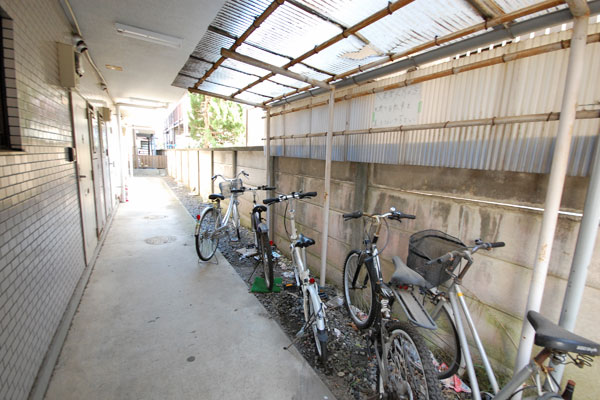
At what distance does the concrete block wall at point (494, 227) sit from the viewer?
5.02 ft

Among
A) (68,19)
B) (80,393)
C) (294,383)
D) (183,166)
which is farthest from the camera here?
(183,166)

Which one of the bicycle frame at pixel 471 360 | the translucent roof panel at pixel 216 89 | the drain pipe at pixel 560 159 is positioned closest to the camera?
the bicycle frame at pixel 471 360

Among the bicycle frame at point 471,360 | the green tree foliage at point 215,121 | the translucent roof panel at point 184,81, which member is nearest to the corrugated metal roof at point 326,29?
the translucent roof panel at point 184,81

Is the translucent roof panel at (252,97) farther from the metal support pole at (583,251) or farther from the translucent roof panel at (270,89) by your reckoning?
the metal support pole at (583,251)

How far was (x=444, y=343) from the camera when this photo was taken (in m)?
2.14

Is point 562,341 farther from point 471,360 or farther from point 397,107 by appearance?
point 397,107

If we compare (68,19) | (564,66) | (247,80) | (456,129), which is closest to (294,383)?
(456,129)

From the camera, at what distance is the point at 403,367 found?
1.57 meters

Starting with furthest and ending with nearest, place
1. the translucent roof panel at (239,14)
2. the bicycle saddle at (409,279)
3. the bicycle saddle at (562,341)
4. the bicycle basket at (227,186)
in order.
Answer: the bicycle basket at (227,186) < the translucent roof panel at (239,14) < the bicycle saddle at (409,279) < the bicycle saddle at (562,341)

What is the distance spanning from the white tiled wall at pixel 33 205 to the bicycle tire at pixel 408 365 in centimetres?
214

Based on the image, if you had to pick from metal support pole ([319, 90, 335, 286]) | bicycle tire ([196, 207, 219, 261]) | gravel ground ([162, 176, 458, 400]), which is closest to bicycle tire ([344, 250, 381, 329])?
gravel ground ([162, 176, 458, 400])

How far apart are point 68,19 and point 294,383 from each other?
447cm

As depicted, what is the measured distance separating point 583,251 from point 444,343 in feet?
4.05

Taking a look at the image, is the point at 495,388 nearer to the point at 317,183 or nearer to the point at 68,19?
the point at 317,183
